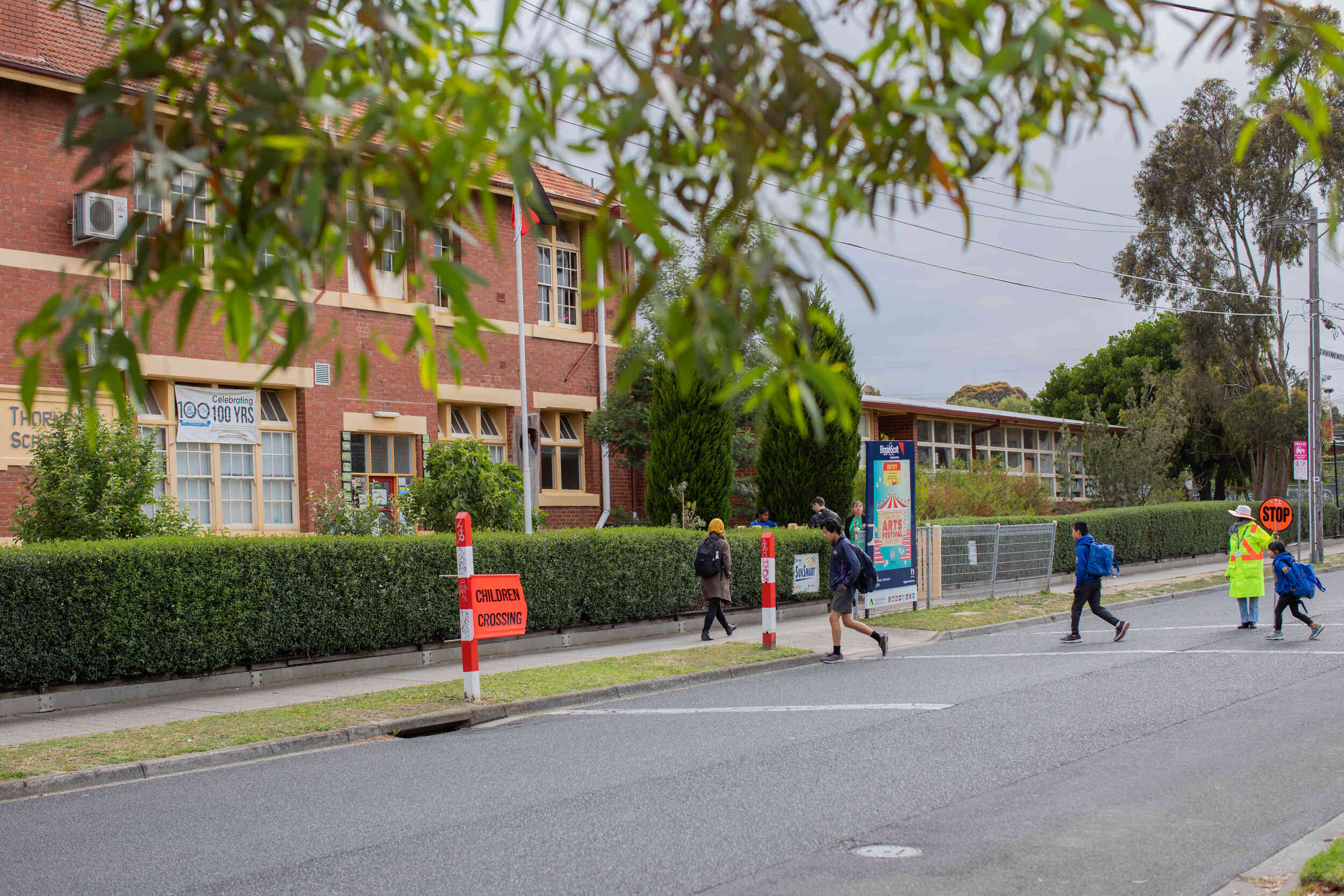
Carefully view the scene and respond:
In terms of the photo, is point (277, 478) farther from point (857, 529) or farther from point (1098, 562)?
point (1098, 562)

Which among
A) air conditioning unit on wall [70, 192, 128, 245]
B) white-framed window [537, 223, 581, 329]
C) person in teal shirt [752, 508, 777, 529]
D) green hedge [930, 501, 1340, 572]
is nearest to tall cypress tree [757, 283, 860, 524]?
person in teal shirt [752, 508, 777, 529]

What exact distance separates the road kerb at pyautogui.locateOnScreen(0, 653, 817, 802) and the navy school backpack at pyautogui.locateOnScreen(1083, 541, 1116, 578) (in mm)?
5493

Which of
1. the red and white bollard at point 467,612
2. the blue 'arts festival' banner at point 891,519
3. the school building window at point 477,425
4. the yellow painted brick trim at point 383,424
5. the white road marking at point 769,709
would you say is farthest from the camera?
the school building window at point 477,425

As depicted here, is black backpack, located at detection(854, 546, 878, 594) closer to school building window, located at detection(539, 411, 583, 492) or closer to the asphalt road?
the asphalt road

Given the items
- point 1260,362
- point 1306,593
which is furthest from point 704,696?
point 1260,362

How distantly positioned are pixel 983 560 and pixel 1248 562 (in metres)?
7.25

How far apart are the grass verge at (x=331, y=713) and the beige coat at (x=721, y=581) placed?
182 cm

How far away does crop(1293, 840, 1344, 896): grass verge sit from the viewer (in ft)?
16.4

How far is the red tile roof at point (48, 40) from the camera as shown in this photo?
1706 centimetres

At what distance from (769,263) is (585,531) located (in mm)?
14710

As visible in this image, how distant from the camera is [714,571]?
54.9ft

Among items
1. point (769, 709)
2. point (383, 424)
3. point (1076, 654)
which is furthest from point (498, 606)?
point (383, 424)

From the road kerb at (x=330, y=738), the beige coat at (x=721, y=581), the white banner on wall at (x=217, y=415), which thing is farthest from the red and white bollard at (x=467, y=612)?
the white banner on wall at (x=217, y=415)

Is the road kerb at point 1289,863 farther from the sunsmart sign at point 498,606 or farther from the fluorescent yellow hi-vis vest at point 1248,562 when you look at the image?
the fluorescent yellow hi-vis vest at point 1248,562
